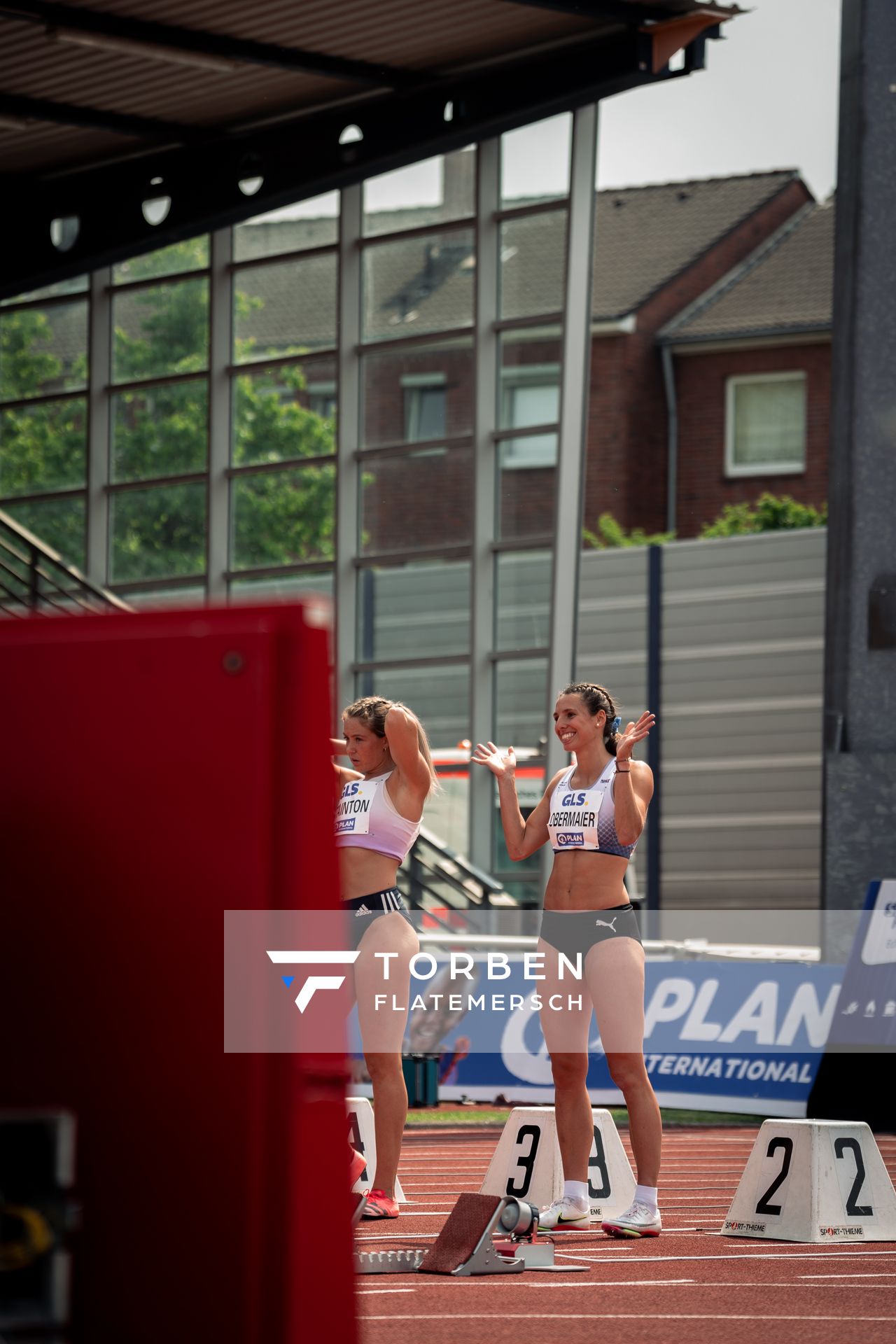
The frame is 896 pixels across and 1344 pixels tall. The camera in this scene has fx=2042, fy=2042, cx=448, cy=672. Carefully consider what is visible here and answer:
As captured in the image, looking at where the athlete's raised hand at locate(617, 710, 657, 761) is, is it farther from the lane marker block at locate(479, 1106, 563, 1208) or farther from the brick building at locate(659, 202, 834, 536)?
the brick building at locate(659, 202, 834, 536)

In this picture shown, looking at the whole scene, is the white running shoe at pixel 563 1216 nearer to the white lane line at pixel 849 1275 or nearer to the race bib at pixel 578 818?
the white lane line at pixel 849 1275

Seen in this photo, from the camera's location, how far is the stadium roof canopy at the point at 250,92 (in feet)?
53.2

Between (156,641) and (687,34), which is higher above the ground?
(687,34)

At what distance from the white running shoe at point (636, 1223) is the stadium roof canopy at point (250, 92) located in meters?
11.1

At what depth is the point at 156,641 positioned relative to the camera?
2.84 m

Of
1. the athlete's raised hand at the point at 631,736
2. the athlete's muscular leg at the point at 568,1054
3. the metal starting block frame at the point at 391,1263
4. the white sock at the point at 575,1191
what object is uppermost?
the athlete's raised hand at the point at 631,736

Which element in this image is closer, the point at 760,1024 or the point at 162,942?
the point at 162,942

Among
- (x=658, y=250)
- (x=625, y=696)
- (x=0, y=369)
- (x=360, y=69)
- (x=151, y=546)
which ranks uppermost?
(x=658, y=250)

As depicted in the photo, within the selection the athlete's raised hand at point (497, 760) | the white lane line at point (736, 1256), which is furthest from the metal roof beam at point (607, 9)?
the white lane line at point (736, 1256)

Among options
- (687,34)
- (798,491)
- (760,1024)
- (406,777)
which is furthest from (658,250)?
(406,777)

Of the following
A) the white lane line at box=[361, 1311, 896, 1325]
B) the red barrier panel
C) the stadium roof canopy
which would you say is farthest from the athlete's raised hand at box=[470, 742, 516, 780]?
the stadium roof canopy

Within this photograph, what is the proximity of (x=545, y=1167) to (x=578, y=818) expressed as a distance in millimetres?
1295

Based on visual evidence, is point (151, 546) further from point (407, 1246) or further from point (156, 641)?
point (156, 641)

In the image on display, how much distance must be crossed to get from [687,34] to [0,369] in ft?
28.2
